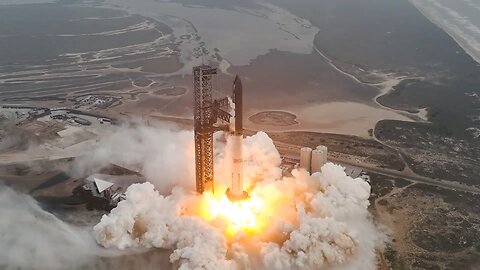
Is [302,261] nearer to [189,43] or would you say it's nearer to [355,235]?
[355,235]

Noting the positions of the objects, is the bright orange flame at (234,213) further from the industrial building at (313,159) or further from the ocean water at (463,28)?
the ocean water at (463,28)

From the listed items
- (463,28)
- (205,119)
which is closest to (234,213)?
(205,119)

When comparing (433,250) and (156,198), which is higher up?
(156,198)

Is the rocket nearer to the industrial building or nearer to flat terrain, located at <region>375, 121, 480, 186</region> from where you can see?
the industrial building

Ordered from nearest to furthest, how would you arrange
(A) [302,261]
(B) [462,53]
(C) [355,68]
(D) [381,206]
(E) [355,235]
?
(A) [302,261] < (E) [355,235] < (D) [381,206] < (C) [355,68] < (B) [462,53]

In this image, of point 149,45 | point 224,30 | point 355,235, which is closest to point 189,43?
point 149,45

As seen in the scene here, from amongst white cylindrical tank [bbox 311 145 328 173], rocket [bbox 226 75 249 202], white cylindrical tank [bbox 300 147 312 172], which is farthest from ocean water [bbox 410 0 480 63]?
rocket [bbox 226 75 249 202]
